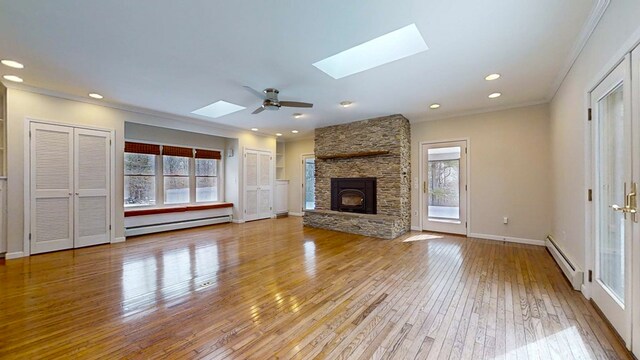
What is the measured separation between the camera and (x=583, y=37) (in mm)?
Answer: 2395

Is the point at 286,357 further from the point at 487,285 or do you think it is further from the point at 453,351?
the point at 487,285

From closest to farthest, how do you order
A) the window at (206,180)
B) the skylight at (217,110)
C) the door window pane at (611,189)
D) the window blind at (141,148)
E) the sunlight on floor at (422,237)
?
the door window pane at (611,189)
the sunlight on floor at (422,237)
the skylight at (217,110)
the window blind at (141,148)
the window at (206,180)

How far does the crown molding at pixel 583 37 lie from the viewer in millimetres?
1993

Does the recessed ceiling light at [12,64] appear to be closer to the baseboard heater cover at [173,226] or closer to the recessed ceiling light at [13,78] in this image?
the recessed ceiling light at [13,78]

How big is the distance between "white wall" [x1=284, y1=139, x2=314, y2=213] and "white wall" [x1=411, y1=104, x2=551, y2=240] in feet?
13.6

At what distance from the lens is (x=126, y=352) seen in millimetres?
1688

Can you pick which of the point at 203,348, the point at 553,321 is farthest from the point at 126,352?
the point at 553,321

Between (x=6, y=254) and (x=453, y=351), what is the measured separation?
584 cm

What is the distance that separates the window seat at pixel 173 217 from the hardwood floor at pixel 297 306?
1.22 metres

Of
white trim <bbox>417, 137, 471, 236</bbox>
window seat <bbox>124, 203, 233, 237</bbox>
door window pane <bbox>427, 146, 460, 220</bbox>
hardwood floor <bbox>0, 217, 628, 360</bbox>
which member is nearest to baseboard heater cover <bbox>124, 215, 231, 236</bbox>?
window seat <bbox>124, 203, 233, 237</bbox>

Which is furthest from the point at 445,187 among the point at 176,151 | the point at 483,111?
the point at 176,151

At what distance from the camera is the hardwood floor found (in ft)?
5.69

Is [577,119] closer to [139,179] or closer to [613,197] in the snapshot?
[613,197]

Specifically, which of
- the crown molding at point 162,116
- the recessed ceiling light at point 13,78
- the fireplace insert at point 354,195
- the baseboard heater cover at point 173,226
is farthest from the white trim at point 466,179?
the recessed ceiling light at point 13,78
